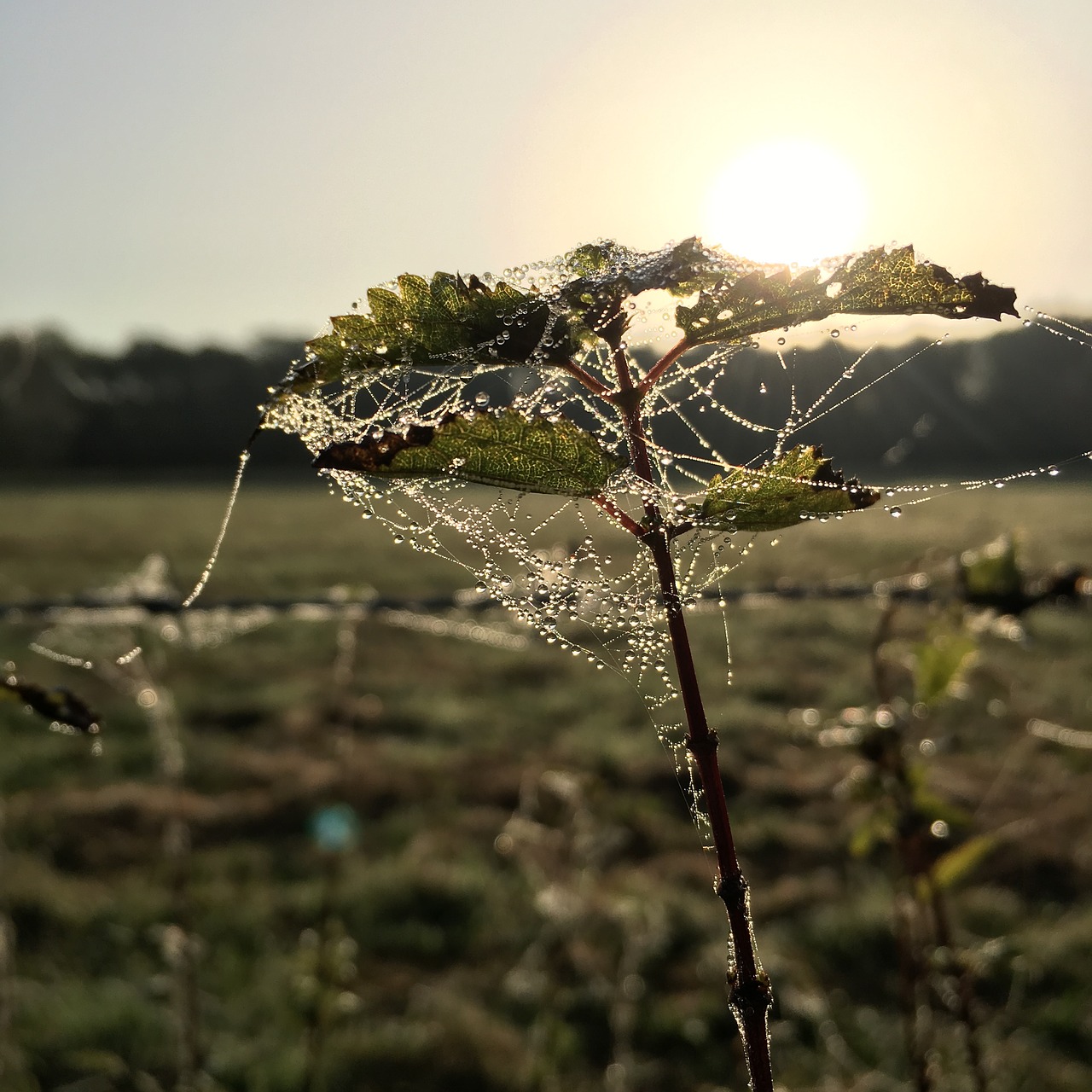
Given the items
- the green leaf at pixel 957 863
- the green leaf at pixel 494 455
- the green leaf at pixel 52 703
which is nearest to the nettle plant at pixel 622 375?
the green leaf at pixel 494 455

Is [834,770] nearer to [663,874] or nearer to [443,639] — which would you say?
[663,874]

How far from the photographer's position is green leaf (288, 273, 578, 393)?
0.67 meters

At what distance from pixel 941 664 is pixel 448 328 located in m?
1.12

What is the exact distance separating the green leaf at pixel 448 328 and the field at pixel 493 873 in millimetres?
1038

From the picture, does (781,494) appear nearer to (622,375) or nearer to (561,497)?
(622,375)

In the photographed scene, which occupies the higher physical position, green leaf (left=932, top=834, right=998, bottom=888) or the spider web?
the spider web

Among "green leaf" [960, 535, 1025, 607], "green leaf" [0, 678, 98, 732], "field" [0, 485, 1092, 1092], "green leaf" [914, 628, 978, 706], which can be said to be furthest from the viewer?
"field" [0, 485, 1092, 1092]

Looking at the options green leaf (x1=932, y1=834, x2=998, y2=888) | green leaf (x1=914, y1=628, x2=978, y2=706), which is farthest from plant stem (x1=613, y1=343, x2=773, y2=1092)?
green leaf (x1=914, y1=628, x2=978, y2=706)

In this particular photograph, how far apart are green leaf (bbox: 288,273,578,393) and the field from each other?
3.41 feet

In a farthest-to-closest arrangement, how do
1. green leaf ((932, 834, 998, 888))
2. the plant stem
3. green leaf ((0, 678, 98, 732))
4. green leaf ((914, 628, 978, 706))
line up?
green leaf ((914, 628, 978, 706))
green leaf ((932, 834, 998, 888))
green leaf ((0, 678, 98, 732))
the plant stem

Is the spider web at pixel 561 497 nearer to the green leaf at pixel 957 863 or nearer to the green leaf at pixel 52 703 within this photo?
the green leaf at pixel 52 703

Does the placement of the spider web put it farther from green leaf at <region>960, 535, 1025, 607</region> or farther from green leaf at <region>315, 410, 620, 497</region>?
green leaf at <region>960, 535, 1025, 607</region>

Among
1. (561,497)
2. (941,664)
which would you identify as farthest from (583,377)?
(941,664)

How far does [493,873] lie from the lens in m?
4.88
